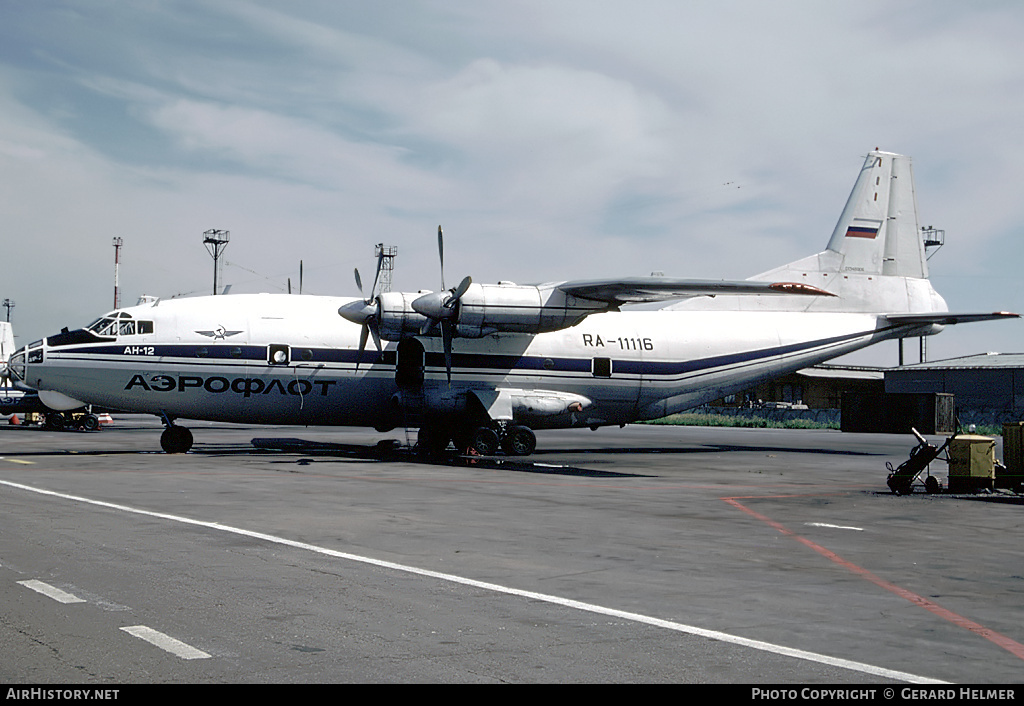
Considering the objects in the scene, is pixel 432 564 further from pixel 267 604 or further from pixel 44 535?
pixel 44 535

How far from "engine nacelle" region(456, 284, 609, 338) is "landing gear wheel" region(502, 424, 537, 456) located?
3.70m

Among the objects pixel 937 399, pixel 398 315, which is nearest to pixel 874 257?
pixel 398 315

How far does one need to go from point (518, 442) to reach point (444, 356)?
379 cm

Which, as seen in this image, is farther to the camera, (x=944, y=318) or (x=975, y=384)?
(x=975, y=384)

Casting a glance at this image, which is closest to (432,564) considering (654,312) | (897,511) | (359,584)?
(359,584)

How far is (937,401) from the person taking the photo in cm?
6278

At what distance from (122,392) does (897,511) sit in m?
22.4

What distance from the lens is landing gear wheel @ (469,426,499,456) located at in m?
28.7

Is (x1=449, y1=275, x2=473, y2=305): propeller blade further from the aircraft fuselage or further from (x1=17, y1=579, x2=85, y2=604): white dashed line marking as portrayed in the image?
(x1=17, y1=579, x2=85, y2=604): white dashed line marking

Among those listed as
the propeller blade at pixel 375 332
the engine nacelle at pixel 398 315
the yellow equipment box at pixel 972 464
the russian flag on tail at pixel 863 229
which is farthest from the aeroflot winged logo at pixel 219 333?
the russian flag on tail at pixel 863 229

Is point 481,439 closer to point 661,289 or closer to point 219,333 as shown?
point 661,289

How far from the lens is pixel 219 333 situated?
93.7 feet

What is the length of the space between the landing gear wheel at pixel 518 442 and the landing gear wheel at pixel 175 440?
1048 cm

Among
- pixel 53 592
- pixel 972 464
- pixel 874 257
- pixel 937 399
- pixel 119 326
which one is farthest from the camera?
pixel 937 399
